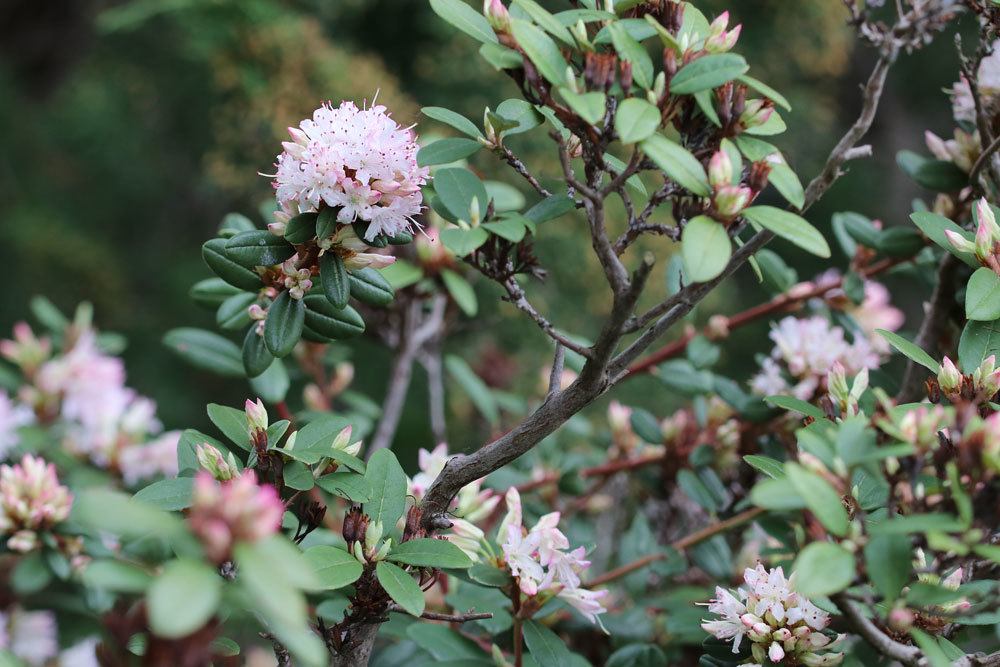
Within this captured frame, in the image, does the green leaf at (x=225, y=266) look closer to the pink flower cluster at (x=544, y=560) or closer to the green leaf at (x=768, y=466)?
the pink flower cluster at (x=544, y=560)

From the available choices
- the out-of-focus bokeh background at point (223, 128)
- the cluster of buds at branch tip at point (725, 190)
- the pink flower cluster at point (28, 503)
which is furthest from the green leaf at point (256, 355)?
the out-of-focus bokeh background at point (223, 128)

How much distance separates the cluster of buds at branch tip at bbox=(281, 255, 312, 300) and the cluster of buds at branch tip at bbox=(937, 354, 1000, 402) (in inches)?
21.4

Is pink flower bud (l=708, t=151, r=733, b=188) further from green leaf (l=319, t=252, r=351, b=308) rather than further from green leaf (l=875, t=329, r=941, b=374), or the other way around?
green leaf (l=319, t=252, r=351, b=308)

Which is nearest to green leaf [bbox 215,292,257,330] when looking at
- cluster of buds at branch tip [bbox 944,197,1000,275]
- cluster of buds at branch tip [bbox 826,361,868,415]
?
cluster of buds at branch tip [bbox 826,361,868,415]

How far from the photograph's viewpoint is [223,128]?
222 centimetres

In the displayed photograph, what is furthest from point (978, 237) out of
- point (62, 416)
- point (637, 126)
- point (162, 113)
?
point (162, 113)

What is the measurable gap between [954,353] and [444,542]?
65cm

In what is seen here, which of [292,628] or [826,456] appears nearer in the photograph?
[292,628]

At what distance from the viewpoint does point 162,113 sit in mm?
3035

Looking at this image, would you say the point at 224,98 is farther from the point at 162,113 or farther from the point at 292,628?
the point at 292,628

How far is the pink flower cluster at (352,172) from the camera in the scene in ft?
2.43

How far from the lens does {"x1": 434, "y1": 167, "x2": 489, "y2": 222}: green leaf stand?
75 centimetres

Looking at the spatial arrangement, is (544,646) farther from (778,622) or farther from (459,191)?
(459,191)

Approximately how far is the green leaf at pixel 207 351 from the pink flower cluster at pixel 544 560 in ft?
1.93
